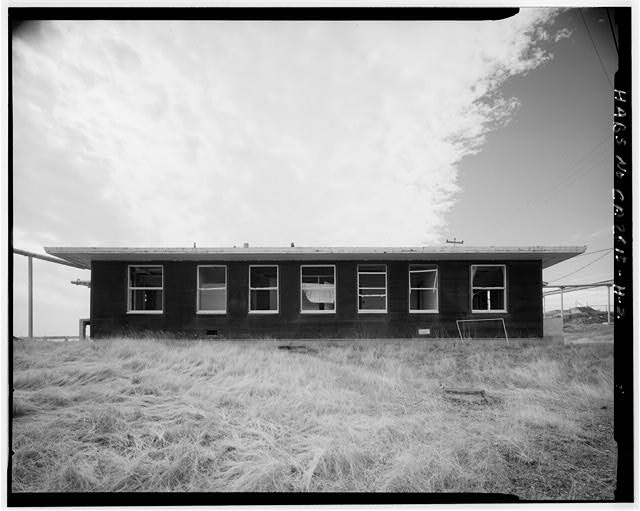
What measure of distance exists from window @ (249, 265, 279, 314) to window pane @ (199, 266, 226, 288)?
1172 millimetres

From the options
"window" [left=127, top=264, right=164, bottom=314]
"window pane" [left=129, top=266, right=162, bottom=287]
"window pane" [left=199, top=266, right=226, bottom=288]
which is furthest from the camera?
"window pane" [left=199, top=266, right=226, bottom=288]

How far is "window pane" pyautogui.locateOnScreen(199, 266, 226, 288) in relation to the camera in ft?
40.4

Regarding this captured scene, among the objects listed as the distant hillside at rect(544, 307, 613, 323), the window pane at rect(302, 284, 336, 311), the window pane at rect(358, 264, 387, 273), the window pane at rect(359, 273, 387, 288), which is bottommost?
the distant hillside at rect(544, 307, 613, 323)

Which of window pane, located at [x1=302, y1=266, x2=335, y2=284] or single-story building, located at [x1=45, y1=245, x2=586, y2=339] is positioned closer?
single-story building, located at [x1=45, y1=245, x2=586, y2=339]

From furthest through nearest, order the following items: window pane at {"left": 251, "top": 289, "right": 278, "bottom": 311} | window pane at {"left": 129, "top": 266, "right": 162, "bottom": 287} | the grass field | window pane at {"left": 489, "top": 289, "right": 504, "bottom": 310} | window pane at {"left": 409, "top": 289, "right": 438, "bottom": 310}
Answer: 1. window pane at {"left": 251, "top": 289, "right": 278, "bottom": 311}
2. window pane at {"left": 409, "top": 289, "right": 438, "bottom": 310}
3. window pane at {"left": 489, "top": 289, "right": 504, "bottom": 310}
4. window pane at {"left": 129, "top": 266, "right": 162, "bottom": 287}
5. the grass field

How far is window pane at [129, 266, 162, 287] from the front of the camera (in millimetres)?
11656

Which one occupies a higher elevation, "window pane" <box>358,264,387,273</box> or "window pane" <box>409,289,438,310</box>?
"window pane" <box>358,264,387,273</box>

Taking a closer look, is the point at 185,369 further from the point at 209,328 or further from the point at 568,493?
the point at 568,493

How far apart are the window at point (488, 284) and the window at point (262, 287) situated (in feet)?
21.3

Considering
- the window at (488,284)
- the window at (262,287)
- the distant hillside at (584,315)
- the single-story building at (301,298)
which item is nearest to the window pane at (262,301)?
the window at (262,287)

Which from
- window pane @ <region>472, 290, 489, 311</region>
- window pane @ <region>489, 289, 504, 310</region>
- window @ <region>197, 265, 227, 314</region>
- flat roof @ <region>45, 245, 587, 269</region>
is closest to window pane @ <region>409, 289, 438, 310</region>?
window pane @ <region>472, 290, 489, 311</region>

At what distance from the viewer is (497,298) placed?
13.9 m

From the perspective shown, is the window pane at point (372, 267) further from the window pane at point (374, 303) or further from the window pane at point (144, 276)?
the window pane at point (144, 276)

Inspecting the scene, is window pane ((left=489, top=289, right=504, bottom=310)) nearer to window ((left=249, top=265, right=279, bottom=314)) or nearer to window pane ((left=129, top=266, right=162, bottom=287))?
window ((left=249, top=265, right=279, bottom=314))
